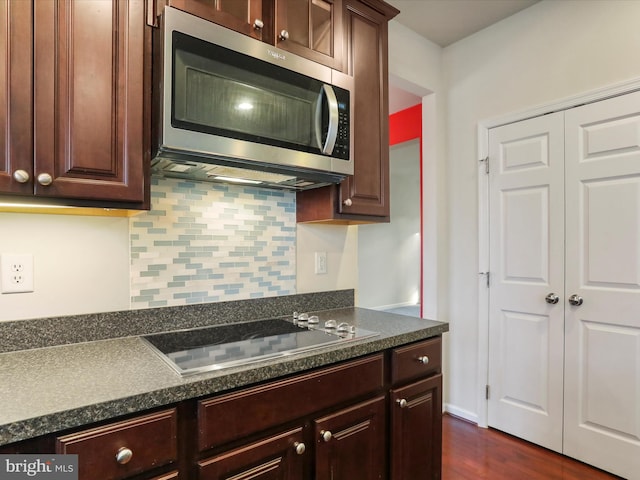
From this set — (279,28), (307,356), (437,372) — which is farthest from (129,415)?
(279,28)

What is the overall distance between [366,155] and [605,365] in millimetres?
1718

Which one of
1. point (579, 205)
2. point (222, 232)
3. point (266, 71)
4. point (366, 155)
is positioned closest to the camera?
point (266, 71)

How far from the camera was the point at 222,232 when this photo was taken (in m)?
1.63

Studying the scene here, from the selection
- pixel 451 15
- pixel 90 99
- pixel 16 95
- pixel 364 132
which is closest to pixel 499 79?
pixel 451 15

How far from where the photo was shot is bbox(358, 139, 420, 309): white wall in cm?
597

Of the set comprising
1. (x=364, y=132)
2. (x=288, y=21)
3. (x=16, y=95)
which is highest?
(x=288, y=21)

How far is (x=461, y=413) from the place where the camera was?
2717 mm

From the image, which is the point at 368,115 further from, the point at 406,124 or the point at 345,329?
the point at 406,124

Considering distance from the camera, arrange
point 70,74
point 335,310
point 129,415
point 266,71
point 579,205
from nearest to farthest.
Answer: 1. point 129,415
2. point 70,74
3. point 266,71
4. point 335,310
5. point 579,205

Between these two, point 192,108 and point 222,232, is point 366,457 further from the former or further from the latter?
point 192,108

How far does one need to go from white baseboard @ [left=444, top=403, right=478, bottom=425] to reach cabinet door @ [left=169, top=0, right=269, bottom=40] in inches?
105

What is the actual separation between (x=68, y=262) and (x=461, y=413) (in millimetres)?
2621

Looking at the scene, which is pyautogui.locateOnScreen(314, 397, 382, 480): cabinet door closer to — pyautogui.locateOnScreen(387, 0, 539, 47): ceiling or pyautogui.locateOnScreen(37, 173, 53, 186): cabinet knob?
pyautogui.locateOnScreen(37, 173, 53, 186): cabinet knob

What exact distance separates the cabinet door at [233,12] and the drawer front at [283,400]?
1176mm
